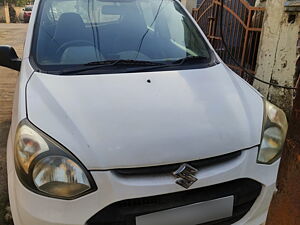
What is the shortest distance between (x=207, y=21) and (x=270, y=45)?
216 centimetres

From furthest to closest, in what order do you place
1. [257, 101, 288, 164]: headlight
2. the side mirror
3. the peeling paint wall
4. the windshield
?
the peeling paint wall → the side mirror → the windshield → [257, 101, 288, 164]: headlight

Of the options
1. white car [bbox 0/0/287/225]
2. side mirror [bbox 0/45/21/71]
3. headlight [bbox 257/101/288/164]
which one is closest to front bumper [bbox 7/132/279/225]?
white car [bbox 0/0/287/225]

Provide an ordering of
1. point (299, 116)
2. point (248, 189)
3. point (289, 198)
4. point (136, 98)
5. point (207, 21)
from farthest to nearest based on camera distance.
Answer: point (207, 21) < point (136, 98) < point (248, 189) < point (289, 198) < point (299, 116)

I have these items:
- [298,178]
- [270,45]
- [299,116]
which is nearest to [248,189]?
[298,178]

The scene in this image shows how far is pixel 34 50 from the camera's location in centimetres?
230

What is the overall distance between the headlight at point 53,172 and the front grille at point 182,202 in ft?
0.51

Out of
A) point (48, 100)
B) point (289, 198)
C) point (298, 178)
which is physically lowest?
point (289, 198)

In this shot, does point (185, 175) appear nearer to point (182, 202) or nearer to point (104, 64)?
point (182, 202)

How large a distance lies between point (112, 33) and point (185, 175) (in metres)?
1.42

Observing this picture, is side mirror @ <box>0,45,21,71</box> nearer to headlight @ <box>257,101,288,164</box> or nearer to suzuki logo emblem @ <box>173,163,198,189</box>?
suzuki logo emblem @ <box>173,163,198,189</box>

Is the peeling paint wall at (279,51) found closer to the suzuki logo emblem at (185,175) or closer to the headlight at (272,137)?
the headlight at (272,137)

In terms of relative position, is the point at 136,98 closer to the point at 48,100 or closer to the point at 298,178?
the point at 48,100

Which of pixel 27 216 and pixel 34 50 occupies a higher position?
pixel 34 50

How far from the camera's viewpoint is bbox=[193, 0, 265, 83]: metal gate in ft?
15.4
